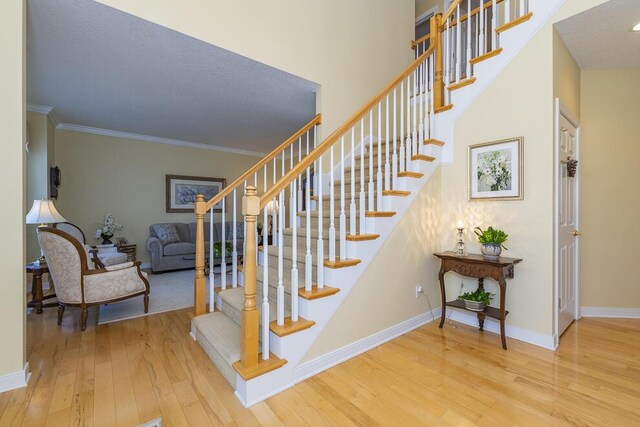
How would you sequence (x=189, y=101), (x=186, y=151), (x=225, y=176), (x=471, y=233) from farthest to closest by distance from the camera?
(x=225, y=176) → (x=186, y=151) → (x=189, y=101) → (x=471, y=233)

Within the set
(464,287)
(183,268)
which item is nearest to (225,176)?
(183,268)

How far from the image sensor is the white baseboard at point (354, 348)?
200 cm

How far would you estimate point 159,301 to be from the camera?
3619 millimetres

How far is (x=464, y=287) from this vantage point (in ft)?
9.79

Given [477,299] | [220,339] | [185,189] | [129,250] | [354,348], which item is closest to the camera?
[220,339]

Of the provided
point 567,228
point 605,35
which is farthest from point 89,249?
point 605,35

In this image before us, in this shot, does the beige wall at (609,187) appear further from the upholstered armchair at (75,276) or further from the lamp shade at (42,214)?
the lamp shade at (42,214)

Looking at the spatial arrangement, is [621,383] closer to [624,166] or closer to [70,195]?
[624,166]

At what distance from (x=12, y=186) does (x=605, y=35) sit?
4.80 meters

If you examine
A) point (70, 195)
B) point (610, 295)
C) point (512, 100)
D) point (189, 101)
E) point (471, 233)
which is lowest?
point (610, 295)

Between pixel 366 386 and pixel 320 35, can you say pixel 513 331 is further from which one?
pixel 320 35

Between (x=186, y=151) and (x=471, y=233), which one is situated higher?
(x=186, y=151)

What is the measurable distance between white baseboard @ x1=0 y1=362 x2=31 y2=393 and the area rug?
107 centimetres

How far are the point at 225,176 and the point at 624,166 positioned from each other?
21.8ft
